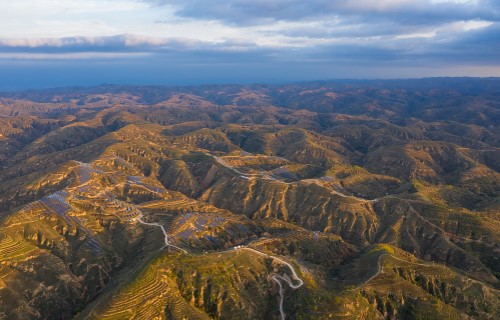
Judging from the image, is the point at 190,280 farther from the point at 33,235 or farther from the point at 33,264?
the point at 33,235

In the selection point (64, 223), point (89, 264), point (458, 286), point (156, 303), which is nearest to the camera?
point (156, 303)

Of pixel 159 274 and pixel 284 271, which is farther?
pixel 284 271

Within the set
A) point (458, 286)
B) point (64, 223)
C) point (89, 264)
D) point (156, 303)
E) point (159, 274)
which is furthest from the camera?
point (64, 223)

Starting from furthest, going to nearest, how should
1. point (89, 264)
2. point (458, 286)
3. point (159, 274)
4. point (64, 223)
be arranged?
1. point (64, 223)
2. point (89, 264)
3. point (458, 286)
4. point (159, 274)

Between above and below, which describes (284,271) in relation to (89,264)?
above

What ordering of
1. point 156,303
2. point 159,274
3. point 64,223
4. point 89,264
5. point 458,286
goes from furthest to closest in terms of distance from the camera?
point 64,223 < point 89,264 < point 458,286 < point 159,274 < point 156,303

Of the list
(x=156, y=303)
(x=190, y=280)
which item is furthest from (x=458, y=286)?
(x=156, y=303)

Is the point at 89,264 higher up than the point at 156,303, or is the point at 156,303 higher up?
the point at 156,303

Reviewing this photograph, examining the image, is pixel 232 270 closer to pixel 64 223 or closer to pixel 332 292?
pixel 332 292

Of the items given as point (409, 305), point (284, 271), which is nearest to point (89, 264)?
point (284, 271)
